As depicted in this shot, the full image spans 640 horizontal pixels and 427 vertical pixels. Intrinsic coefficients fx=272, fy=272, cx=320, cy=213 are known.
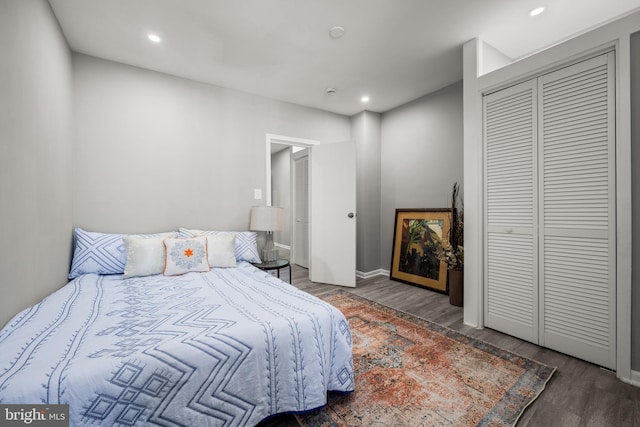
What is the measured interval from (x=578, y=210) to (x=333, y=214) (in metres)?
2.52

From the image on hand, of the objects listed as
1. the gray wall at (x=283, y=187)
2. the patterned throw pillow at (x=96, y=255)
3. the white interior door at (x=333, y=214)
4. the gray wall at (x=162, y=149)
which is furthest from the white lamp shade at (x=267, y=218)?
the gray wall at (x=283, y=187)

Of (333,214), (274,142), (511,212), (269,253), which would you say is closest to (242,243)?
(269,253)

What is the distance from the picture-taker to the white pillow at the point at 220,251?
2.51 meters

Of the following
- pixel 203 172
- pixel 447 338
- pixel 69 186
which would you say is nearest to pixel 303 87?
pixel 203 172

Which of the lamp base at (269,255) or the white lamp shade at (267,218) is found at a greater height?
the white lamp shade at (267,218)

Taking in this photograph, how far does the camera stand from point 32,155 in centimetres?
168

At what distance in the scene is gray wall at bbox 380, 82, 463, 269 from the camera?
3422 mm

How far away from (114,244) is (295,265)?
310 centimetres

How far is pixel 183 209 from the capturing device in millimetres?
3031

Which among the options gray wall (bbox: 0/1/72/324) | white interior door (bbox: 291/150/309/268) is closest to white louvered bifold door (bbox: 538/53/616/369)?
white interior door (bbox: 291/150/309/268)

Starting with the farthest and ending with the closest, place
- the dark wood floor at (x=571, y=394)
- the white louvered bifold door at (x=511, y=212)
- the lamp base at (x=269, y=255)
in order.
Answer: the lamp base at (x=269, y=255) < the white louvered bifold door at (x=511, y=212) < the dark wood floor at (x=571, y=394)

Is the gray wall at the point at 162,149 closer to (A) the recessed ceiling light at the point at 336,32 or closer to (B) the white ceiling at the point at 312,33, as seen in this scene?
(B) the white ceiling at the point at 312,33

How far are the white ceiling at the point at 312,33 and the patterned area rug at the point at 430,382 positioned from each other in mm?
2571

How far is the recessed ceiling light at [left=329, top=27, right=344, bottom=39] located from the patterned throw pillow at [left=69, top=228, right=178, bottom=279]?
8.49 feet
